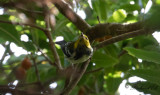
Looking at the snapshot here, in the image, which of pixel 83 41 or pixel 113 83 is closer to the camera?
pixel 83 41

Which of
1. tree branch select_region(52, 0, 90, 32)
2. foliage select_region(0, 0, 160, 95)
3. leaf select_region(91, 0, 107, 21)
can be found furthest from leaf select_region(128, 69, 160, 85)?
leaf select_region(91, 0, 107, 21)

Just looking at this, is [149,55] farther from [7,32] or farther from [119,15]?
[7,32]

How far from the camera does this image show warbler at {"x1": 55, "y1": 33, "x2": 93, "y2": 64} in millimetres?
1731

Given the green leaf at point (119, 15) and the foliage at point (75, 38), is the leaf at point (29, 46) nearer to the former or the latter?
the foliage at point (75, 38)

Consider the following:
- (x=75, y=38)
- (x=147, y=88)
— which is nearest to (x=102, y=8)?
(x=75, y=38)

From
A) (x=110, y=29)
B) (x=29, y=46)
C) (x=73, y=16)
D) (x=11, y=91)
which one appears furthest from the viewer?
(x=29, y=46)

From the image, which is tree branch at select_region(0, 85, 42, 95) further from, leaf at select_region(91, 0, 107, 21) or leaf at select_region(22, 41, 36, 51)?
leaf at select_region(91, 0, 107, 21)

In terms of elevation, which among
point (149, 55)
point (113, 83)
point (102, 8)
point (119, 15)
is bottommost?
point (149, 55)

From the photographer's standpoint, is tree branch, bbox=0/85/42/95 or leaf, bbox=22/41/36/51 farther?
leaf, bbox=22/41/36/51

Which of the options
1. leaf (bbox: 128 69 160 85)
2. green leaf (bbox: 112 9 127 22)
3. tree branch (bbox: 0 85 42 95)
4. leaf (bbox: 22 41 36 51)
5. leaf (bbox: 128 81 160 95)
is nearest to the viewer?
tree branch (bbox: 0 85 42 95)

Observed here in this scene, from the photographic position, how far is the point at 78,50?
73.0 inches

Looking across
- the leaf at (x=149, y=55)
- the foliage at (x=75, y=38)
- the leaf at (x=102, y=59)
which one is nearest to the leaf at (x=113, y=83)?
the foliage at (x=75, y=38)

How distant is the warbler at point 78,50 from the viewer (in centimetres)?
173

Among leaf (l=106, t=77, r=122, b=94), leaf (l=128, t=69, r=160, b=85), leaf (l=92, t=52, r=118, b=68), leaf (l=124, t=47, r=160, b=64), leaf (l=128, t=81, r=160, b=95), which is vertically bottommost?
leaf (l=128, t=81, r=160, b=95)
